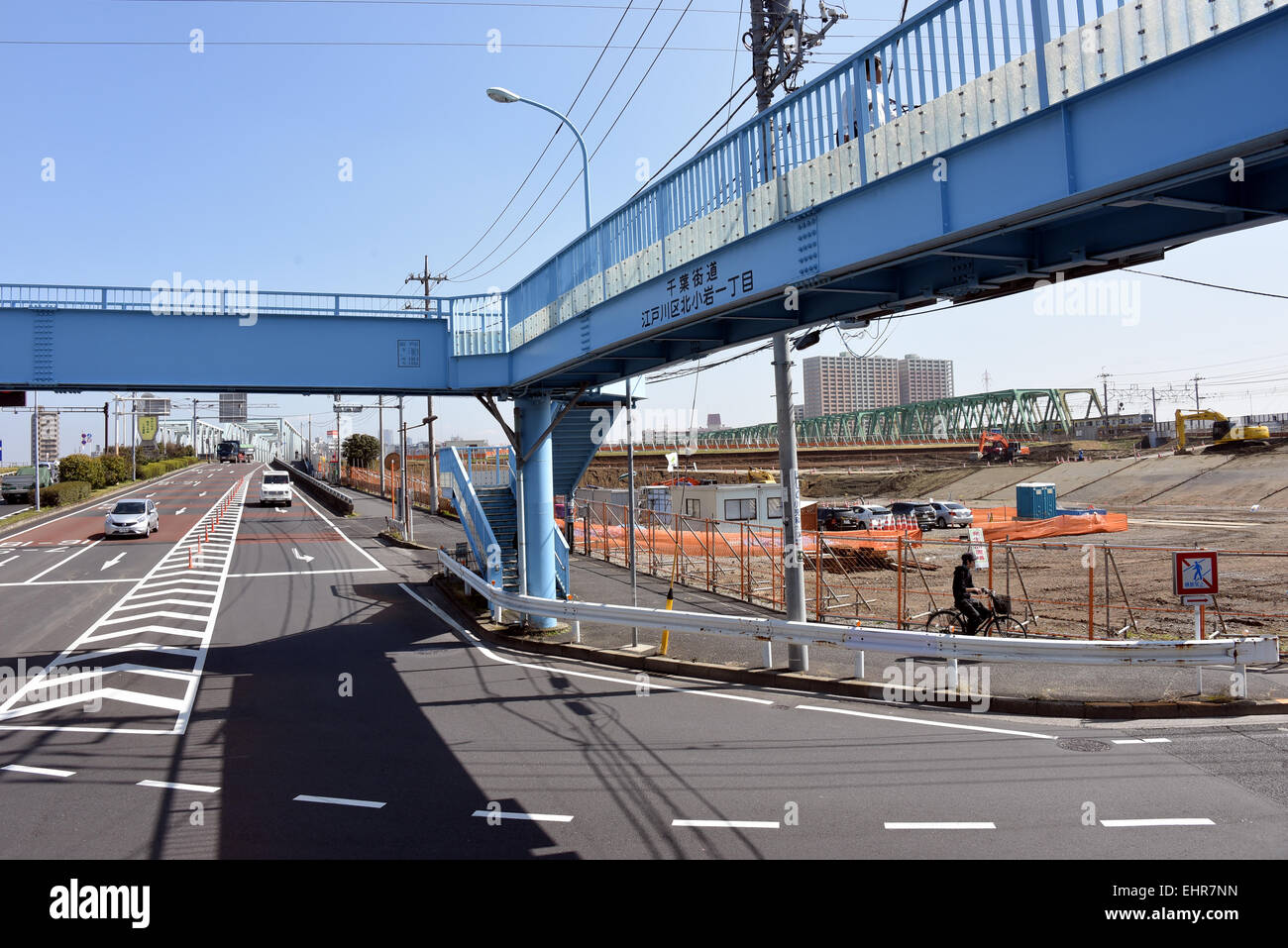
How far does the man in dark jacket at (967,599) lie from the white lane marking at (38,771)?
12.3m

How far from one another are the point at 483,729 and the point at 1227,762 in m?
8.12

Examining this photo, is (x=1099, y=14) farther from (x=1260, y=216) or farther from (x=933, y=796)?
(x=933, y=796)

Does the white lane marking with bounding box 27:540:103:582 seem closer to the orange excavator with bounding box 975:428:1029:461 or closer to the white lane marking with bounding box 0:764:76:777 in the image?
the white lane marking with bounding box 0:764:76:777

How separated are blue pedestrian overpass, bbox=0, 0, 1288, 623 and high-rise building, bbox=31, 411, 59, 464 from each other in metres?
42.0

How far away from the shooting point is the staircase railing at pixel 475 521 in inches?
696

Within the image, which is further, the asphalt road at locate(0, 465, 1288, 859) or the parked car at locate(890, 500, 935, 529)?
the parked car at locate(890, 500, 935, 529)

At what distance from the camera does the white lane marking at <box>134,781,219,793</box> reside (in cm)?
781

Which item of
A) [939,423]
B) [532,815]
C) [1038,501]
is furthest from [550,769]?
[939,423]

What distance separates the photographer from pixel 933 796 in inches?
286

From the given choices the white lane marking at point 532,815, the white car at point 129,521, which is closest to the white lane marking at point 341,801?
the white lane marking at point 532,815

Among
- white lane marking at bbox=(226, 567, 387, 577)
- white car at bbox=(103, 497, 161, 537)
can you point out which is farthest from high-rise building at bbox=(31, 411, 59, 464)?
white lane marking at bbox=(226, 567, 387, 577)

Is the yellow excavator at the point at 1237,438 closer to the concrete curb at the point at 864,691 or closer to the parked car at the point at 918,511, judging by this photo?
the parked car at the point at 918,511
